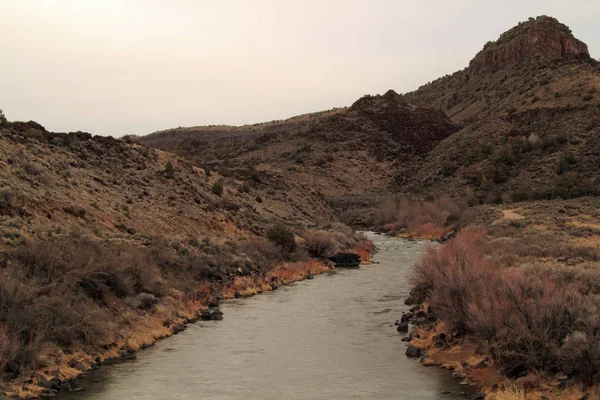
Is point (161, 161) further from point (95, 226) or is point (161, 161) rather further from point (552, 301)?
point (552, 301)

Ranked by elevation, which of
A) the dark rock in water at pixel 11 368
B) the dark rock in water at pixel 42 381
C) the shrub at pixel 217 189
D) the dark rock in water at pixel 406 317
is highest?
the shrub at pixel 217 189

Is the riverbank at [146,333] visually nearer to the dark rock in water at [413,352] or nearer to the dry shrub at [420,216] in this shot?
the dark rock in water at [413,352]

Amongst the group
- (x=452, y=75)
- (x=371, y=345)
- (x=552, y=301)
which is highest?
(x=452, y=75)

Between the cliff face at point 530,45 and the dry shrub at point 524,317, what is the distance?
100 meters

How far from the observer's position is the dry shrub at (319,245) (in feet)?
134

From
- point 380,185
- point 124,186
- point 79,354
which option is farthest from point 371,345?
point 380,185

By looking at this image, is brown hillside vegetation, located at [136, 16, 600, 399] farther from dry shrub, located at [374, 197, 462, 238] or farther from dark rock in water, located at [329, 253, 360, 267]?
dark rock in water, located at [329, 253, 360, 267]

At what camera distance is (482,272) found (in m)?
17.6

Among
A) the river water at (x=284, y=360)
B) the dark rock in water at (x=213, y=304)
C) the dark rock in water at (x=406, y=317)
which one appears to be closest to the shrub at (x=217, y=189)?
the river water at (x=284, y=360)

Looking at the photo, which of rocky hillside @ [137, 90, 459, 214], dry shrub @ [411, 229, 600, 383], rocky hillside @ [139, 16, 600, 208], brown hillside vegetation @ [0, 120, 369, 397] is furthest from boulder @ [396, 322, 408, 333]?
rocky hillside @ [137, 90, 459, 214]

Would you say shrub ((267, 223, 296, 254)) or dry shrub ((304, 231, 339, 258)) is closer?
shrub ((267, 223, 296, 254))

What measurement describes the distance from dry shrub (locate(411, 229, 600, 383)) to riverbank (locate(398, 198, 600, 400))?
22mm

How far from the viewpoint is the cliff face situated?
111 meters

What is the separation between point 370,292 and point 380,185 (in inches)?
2587
